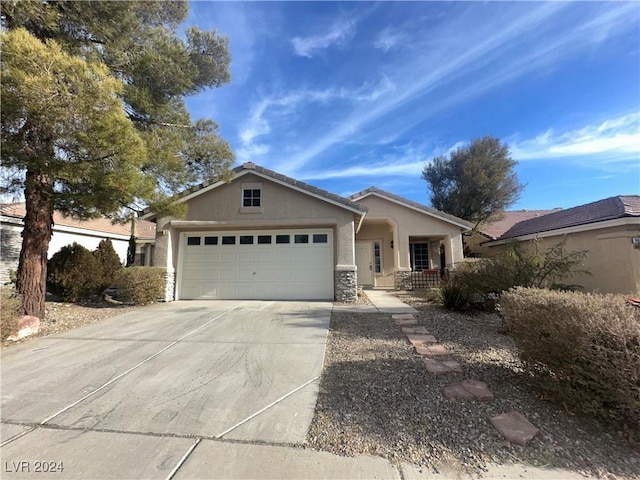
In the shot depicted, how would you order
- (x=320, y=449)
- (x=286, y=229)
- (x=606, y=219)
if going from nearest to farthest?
(x=320, y=449)
(x=606, y=219)
(x=286, y=229)

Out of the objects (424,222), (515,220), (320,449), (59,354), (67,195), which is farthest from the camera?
(515,220)

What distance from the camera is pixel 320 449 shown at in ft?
8.57

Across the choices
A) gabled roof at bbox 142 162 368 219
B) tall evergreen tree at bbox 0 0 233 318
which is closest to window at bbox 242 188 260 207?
gabled roof at bbox 142 162 368 219

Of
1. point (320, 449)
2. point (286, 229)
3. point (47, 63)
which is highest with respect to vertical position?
point (47, 63)

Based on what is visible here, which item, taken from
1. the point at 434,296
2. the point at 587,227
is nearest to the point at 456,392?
the point at 434,296

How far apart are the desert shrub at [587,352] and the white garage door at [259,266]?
24.6ft

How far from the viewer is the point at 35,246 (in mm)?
7230

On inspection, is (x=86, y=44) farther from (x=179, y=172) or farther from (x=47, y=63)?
(x=179, y=172)

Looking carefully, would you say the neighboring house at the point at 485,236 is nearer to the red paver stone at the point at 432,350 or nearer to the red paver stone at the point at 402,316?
the red paver stone at the point at 402,316

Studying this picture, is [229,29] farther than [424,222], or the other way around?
[424,222]

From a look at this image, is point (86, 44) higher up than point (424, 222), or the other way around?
point (86, 44)

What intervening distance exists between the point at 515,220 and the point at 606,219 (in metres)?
12.6

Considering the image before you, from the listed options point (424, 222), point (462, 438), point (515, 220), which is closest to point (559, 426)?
point (462, 438)

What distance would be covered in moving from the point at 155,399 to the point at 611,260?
1345 cm
